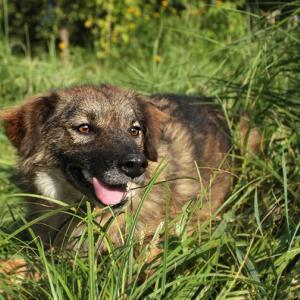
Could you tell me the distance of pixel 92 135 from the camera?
12.8 feet

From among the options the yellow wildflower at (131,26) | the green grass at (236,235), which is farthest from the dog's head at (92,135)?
the yellow wildflower at (131,26)

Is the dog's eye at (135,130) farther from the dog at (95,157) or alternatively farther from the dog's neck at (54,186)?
the dog's neck at (54,186)

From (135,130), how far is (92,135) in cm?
34

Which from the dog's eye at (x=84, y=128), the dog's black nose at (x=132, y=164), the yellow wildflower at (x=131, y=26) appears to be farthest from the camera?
the yellow wildflower at (x=131, y=26)

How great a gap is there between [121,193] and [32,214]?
28.1 inches

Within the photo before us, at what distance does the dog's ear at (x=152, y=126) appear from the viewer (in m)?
4.12

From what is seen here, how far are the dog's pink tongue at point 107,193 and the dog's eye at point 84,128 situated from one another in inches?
15.0

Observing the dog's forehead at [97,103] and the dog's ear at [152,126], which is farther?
the dog's ear at [152,126]

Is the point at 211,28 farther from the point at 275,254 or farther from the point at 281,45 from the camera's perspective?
the point at 275,254

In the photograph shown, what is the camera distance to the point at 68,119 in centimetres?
399

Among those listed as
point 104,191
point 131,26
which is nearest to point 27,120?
point 104,191

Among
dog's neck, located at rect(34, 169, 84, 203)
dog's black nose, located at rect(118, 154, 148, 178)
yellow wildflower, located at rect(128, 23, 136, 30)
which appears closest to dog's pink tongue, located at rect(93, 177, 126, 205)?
dog's black nose, located at rect(118, 154, 148, 178)

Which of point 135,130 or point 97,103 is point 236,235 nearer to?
point 135,130

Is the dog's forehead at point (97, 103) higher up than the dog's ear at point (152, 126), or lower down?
higher up
